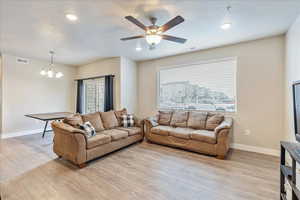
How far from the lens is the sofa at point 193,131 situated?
3.10 metres

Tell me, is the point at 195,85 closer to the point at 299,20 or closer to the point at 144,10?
the point at 299,20

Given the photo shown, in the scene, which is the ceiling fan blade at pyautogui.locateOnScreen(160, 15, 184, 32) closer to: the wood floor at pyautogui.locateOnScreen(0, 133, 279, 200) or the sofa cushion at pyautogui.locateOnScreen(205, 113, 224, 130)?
the wood floor at pyautogui.locateOnScreen(0, 133, 279, 200)

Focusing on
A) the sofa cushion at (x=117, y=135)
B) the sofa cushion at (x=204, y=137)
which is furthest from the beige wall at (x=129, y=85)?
the sofa cushion at (x=204, y=137)

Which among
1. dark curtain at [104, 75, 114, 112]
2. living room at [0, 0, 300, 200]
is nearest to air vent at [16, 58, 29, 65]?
living room at [0, 0, 300, 200]

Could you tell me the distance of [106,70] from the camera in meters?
5.24

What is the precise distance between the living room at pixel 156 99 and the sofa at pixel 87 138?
0.02 metres

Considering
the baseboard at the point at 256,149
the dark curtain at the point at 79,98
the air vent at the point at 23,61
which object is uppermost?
the air vent at the point at 23,61

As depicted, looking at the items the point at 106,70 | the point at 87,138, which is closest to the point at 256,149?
the point at 87,138

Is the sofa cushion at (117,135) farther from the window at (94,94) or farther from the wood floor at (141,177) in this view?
the window at (94,94)

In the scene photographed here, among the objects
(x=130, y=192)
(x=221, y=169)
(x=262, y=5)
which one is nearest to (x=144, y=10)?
(x=262, y=5)

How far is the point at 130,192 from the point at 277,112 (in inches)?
138

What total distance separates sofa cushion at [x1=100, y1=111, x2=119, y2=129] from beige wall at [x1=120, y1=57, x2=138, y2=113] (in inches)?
30.6

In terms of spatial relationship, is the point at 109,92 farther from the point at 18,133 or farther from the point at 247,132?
the point at 247,132

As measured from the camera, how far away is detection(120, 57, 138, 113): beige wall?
16.1ft
